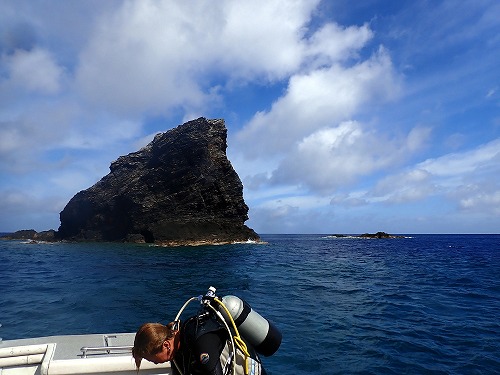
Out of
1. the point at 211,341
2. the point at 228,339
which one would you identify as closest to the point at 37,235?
the point at 228,339

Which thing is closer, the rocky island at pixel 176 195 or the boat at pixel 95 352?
the boat at pixel 95 352

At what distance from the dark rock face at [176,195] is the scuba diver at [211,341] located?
65.1 meters

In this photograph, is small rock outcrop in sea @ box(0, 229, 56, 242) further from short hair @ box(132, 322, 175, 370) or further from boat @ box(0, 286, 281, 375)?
short hair @ box(132, 322, 175, 370)

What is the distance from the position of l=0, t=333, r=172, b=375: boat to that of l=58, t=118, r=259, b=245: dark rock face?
63.7 m

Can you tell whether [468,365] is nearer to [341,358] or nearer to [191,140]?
[341,358]

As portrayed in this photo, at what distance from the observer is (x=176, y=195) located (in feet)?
242

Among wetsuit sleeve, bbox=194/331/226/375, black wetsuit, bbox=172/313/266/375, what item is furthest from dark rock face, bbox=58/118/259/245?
wetsuit sleeve, bbox=194/331/226/375

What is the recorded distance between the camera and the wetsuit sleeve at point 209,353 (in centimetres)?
328

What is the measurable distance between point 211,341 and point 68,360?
232cm

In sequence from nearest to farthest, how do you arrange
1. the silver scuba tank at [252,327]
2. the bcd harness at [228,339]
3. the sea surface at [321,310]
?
1. the bcd harness at [228,339]
2. the silver scuba tank at [252,327]
3. the sea surface at [321,310]

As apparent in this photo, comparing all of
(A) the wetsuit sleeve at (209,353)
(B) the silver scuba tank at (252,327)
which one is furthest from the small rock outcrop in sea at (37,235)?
(A) the wetsuit sleeve at (209,353)

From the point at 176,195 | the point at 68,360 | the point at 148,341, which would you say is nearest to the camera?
the point at 148,341

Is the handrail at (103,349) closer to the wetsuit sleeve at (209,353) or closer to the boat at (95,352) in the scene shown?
the boat at (95,352)

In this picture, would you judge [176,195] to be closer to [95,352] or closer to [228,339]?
[95,352]
